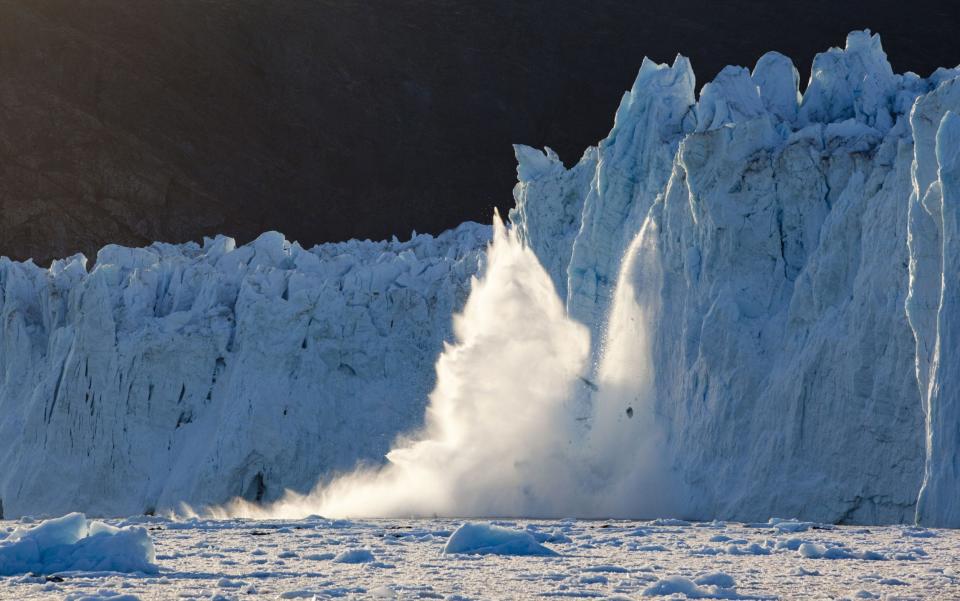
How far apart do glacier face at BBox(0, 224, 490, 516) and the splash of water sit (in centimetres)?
156

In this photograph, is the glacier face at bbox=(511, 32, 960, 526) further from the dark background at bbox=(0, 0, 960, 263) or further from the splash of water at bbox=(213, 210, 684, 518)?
the dark background at bbox=(0, 0, 960, 263)

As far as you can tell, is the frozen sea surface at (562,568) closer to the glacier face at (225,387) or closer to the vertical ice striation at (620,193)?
the vertical ice striation at (620,193)

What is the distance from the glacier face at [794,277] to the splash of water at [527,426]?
0.62m

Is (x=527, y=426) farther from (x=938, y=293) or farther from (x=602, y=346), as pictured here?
(x=938, y=293)

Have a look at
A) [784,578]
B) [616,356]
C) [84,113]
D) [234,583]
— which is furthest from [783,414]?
[84,113]

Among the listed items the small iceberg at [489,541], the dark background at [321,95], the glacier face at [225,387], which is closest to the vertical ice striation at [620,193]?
the glacier face at [225,387]

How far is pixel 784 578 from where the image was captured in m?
13.9

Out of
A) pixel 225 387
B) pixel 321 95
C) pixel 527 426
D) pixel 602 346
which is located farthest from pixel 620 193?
pixel 321 95

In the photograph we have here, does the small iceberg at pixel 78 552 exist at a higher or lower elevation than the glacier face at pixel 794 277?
lower

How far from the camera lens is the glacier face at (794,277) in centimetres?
2300

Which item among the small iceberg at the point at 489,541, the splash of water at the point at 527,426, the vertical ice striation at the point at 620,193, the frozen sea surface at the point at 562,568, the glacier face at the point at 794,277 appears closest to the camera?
the frozen sea surface at the point at 562,568

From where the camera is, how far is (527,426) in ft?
103

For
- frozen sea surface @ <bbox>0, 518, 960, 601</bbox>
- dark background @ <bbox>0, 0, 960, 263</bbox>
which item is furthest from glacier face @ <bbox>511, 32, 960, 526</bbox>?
dark background @ <bbox>0, 0, 960, 263</bbox>

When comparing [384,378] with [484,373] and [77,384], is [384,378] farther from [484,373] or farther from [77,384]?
[77,384]
